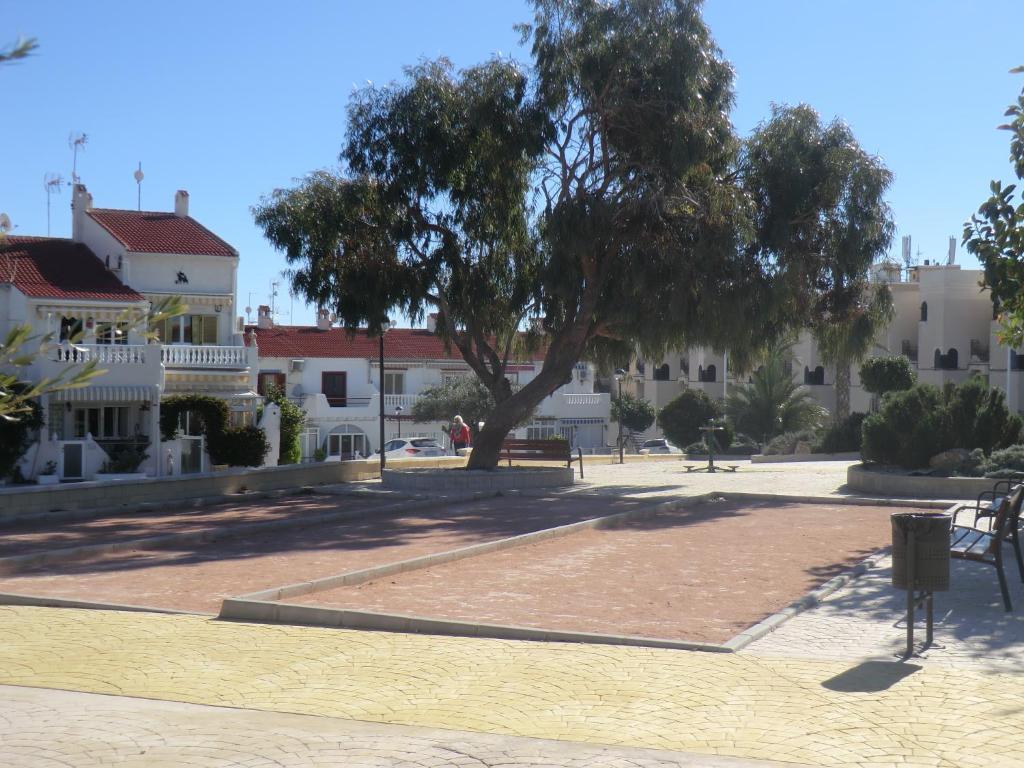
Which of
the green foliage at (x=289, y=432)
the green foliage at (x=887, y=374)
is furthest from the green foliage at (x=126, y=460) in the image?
the green foliage at (x=887, y=374)

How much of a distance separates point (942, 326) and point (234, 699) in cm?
5728

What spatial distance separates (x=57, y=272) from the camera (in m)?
32.0

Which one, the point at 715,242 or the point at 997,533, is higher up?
the point at 715,242

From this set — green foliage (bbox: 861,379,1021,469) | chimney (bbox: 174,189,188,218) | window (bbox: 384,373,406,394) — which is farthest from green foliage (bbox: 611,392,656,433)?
green foliage (bbox: 861,379,1021,469)

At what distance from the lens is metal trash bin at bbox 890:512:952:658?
28.1ft

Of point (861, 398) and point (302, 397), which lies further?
point (861, 398)

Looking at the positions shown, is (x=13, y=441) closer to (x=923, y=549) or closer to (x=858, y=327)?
(x=858, y=327)

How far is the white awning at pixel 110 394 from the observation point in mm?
28938

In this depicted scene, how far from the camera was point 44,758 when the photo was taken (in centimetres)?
628

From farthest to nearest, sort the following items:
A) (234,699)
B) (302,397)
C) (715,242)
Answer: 1. (302,397)
2. (715,242)
3. (234,699)

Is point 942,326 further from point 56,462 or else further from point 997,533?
point 997,533

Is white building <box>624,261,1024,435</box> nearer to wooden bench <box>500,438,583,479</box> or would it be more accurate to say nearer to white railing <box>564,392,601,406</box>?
white railing <box>564,392,601,406</box>

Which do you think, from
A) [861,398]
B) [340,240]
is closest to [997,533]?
[340,240]

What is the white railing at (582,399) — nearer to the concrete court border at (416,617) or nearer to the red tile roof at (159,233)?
the red tile roof at (159,233)
